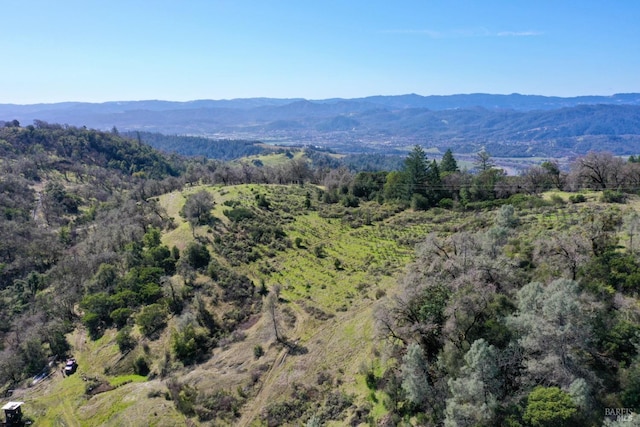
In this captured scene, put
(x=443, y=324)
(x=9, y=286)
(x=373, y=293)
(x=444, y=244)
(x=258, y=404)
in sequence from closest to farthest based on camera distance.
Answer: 1. (x=443, y=324)
2. (x=258, y=404)
3. (x=444, y=244)
4. (x=373, y=293)
5. (x=9, y=286)

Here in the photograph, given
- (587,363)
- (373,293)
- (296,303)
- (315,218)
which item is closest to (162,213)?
(315,218)

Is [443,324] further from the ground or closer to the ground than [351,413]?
further from the ground

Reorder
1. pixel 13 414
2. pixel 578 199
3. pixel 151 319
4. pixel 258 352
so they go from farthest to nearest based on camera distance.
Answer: pixel 578 199
pixel 151 319
pixel 258 352
pixel 13 414

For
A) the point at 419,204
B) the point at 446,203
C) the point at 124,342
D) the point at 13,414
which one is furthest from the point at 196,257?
the point at 446,203

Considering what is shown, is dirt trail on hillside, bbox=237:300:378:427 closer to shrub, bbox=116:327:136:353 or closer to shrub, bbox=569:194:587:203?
shrub, bbox=116:327:136:353

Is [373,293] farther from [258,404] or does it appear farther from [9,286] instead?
[9,286]

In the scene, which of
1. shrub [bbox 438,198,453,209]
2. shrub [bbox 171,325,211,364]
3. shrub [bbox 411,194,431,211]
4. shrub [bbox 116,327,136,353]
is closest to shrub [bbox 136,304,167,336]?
shrub [bbox 116,327,136,353]

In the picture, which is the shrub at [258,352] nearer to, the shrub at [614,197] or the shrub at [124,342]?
the shrub at [124,342]

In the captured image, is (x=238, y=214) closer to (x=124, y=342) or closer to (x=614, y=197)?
(x=124, y=342)
